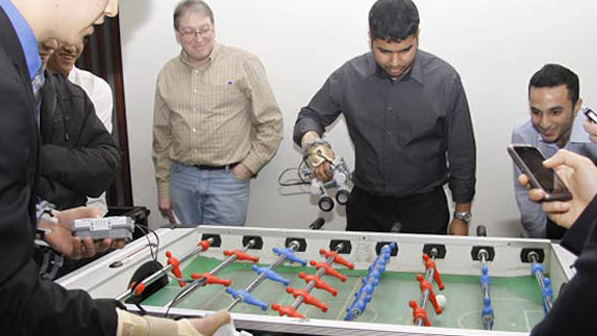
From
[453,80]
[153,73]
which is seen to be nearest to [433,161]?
[453,80]

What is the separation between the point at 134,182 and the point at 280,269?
2432mm

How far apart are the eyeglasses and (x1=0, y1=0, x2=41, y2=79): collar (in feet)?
7.36

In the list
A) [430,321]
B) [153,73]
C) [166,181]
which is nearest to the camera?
[430,321]

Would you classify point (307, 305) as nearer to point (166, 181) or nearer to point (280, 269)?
point (280, 269)

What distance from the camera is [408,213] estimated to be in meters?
2.77

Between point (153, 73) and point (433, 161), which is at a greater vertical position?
point (153, 73)

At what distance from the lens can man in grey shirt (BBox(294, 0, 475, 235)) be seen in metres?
2.73

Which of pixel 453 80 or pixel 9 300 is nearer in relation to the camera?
pixel 9 300

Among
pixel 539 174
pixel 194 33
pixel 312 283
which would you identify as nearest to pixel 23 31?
pixel 312 283

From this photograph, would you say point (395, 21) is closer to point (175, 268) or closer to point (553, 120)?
point (553, 120)

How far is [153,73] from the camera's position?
4.00 metres

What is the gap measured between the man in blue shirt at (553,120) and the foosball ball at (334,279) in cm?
79

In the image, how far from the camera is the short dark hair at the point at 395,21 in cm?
252

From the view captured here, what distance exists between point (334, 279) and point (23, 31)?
1282 mm
